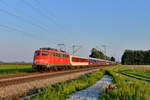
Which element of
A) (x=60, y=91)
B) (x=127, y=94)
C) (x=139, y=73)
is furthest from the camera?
(x=139, y=73)

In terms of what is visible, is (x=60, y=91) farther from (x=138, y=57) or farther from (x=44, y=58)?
(x=138, y=57)

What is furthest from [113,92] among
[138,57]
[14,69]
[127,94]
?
[138,57]

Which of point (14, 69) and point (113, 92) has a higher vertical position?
point (113, 92)

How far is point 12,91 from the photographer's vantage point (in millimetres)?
9812

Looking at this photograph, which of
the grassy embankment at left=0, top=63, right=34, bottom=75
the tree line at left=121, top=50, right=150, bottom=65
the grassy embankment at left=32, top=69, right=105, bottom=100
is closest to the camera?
the grassy embankment at left=32, top=69, right=105, bottom=100

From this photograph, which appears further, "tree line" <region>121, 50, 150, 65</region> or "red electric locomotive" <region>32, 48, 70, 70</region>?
"tree line" <region>121, 50, 150, 65</region>

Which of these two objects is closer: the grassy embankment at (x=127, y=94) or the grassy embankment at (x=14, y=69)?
the grassy embankment at (x=127, y=94)

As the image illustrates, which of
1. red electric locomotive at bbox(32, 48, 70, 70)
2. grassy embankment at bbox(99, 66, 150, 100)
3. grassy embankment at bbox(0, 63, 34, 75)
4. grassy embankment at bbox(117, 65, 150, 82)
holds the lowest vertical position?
grassy embankment at bbox(117, 65, 150, 82)

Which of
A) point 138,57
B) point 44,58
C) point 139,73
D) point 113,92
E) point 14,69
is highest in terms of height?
point 138,57

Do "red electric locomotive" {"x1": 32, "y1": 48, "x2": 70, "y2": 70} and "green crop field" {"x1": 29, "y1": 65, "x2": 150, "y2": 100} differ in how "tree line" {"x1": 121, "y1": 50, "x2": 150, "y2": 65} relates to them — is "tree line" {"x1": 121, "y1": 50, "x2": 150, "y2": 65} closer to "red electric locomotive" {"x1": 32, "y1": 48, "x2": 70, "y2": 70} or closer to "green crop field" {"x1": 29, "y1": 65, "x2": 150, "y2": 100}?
"red electric locomotive" {"x1": 32, "y1": 48, "x2": 70, "y2": 70}

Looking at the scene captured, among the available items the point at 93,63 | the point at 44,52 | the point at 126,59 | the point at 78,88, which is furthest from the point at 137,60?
the point at 78,88

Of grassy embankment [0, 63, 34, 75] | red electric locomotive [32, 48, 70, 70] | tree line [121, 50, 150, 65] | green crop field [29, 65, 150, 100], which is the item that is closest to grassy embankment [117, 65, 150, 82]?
red electric locomotive [32, 48, 70, 70]

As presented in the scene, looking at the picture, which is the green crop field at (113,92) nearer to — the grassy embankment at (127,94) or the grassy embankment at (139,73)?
the grassy embankment at (127,94)

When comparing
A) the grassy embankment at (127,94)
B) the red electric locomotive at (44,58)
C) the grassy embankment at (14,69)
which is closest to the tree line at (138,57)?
the grassy embankment at (14,69)
